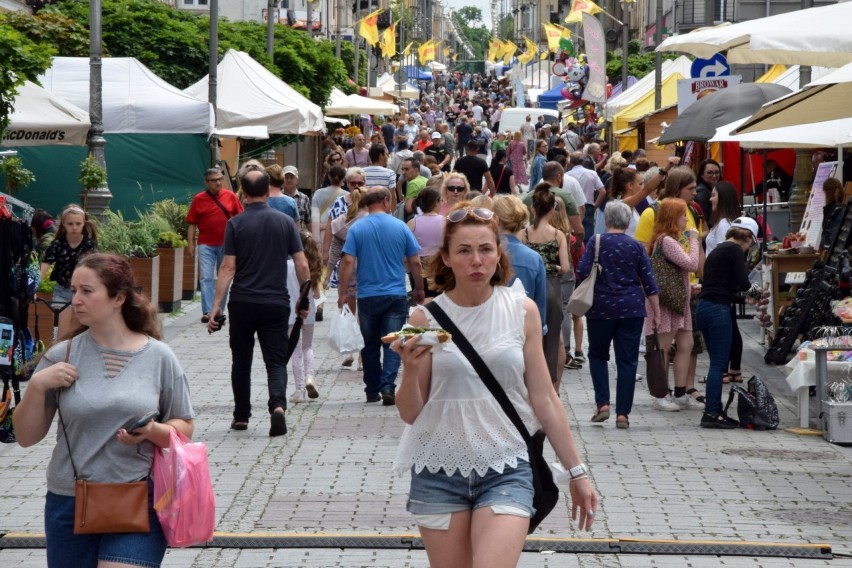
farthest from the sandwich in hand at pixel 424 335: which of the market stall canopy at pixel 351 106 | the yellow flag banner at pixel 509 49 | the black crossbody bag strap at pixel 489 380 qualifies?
the yellow flag banner at pixel 509 49

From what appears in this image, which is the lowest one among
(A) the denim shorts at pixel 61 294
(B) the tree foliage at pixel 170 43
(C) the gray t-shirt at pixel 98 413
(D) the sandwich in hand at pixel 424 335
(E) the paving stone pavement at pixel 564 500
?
(E) the paving stone pavement at pixel 564 500

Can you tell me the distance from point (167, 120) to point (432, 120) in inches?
1626

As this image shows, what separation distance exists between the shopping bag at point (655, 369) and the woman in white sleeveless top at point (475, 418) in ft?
20.6

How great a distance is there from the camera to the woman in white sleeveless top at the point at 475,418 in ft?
14.4

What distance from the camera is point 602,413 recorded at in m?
10.5

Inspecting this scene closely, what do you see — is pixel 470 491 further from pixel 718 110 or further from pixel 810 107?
pixel 718 110

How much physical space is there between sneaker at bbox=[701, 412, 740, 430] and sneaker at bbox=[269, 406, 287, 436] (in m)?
2.99

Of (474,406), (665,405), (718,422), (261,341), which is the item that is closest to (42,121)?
(261,341)

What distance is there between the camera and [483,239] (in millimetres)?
4613

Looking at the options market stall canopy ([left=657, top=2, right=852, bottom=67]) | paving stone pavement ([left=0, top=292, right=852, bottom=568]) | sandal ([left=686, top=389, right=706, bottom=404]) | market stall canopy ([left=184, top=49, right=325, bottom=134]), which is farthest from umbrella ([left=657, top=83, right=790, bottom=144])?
market stall canopy ([left=184, top=49, right=325, bottom=134])

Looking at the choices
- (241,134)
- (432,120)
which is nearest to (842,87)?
(241,134)

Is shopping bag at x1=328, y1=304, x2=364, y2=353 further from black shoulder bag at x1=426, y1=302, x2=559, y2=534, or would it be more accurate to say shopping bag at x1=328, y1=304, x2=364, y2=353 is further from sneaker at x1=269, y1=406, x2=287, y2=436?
black shoulder bag at x1=426, y1=302, x2=559, y2=534

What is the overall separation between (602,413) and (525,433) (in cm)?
610

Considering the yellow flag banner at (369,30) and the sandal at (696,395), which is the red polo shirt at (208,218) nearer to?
the sandal at (696,395)
